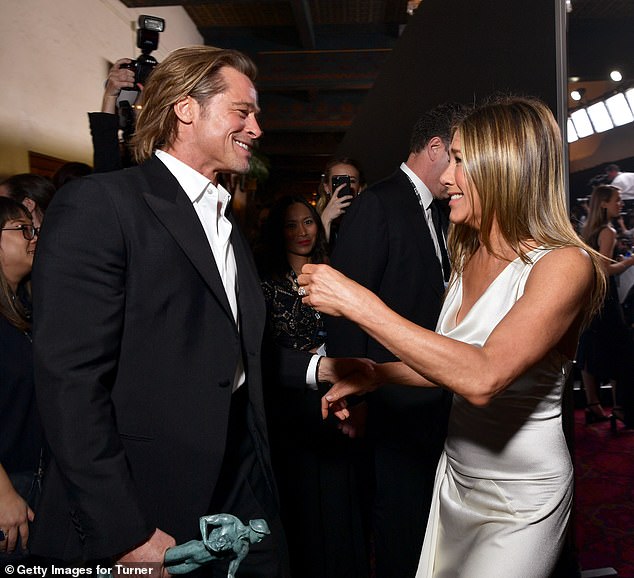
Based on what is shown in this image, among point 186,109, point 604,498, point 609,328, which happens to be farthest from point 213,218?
point 604,498

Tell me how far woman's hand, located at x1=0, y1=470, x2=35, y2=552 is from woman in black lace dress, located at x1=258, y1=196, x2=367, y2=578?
1093 mm

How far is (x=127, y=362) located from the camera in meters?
1.34

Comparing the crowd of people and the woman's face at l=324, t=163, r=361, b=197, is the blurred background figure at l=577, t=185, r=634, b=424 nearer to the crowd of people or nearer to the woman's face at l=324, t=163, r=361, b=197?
the crowd of people

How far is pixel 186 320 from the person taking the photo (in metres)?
1.40

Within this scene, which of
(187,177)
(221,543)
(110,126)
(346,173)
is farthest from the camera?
(346,173)

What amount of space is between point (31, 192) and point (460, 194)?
1714mm

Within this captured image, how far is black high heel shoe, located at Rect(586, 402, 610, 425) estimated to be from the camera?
3.49 meters

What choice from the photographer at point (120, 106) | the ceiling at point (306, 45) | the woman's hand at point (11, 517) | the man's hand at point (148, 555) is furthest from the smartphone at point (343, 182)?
the ceiling at point (306, 45)

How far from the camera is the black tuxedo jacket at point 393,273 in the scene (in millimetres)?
2434

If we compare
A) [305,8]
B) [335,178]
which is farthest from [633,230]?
[305,8]

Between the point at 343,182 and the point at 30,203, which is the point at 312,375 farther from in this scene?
the point at 343,182

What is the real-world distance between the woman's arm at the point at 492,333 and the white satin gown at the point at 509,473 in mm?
101

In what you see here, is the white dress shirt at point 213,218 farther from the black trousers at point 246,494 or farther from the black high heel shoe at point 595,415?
the black high heel shoe at point 595,415

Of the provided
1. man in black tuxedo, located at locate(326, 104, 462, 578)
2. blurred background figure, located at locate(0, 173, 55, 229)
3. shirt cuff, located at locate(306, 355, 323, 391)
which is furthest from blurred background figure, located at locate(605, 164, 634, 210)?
blurred background figure, located at locate(0, 173, 55, 229)
